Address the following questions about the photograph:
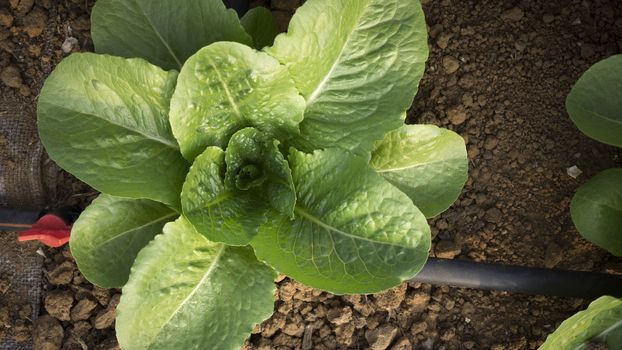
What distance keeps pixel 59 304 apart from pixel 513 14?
1828 millimetres

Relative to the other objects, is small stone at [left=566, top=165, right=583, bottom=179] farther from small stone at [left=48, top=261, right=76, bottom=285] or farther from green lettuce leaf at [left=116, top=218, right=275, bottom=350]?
small stone at [left=48, top=261, right=76, bottom=285]

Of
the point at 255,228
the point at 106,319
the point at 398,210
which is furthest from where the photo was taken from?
the point at 106,319

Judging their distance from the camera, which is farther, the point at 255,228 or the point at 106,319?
the point at 106,319

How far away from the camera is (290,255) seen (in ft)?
5.33

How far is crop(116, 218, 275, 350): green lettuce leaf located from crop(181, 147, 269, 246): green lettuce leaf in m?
0.09

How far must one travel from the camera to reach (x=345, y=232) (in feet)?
5.16

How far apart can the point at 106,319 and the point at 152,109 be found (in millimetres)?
801

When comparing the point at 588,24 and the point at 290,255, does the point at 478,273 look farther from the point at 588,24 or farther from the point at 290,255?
the point at 588,24

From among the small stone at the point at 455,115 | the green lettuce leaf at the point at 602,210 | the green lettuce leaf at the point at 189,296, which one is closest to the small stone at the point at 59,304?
the green lettuce leaf at the point at 189,296

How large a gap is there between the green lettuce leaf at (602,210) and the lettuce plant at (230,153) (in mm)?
754

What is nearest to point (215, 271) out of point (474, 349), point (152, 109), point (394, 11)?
point (152, 109)

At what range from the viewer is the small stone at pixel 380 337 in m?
2.12

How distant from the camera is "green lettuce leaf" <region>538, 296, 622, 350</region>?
1.93 metres

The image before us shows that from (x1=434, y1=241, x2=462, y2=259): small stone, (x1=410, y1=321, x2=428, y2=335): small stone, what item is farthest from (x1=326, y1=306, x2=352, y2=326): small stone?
(x1=434, y1=241, x2=462, y2=259): small stone
